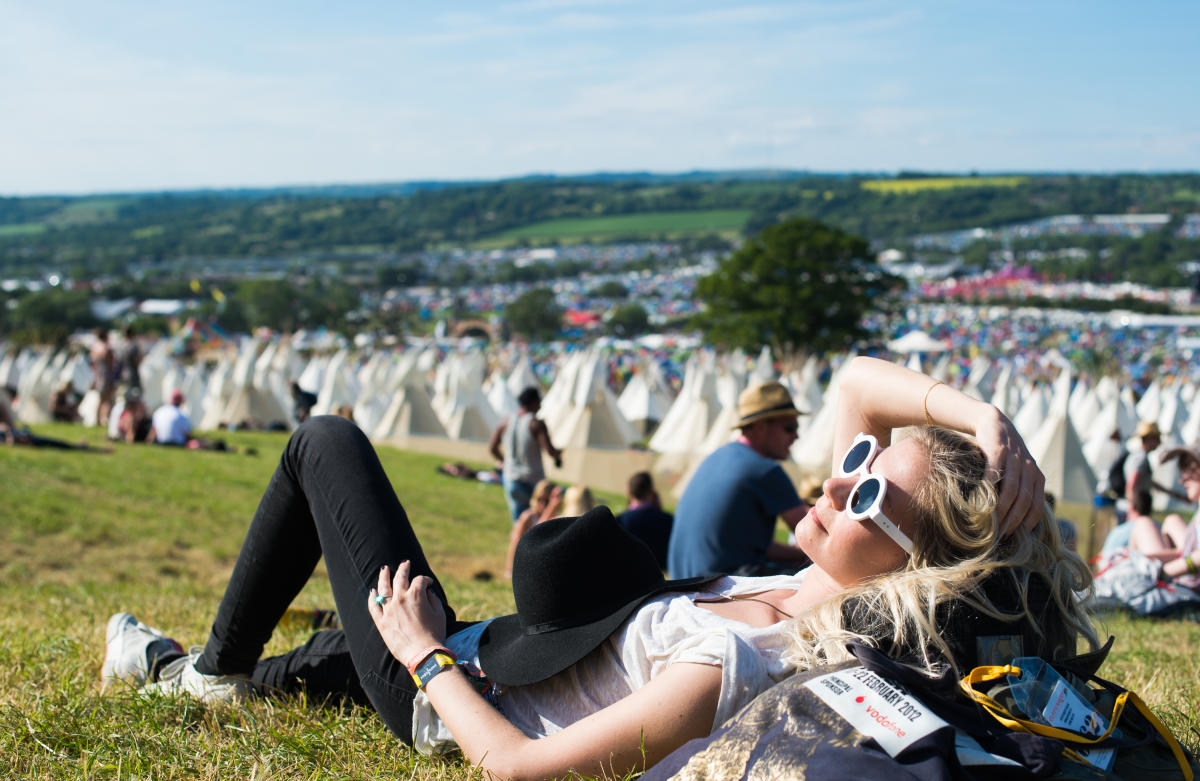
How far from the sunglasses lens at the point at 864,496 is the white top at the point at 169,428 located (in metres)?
13.8

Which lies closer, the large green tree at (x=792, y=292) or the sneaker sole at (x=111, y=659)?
the sneaker sole at (x=111, y=659)

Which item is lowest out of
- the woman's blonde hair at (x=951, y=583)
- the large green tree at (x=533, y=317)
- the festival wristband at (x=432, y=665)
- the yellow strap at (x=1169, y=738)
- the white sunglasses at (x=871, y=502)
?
the large green tree at (x=533, y=317)

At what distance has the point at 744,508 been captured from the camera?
436cm

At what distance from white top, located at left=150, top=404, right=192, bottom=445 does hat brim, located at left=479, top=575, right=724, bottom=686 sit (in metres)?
13.3

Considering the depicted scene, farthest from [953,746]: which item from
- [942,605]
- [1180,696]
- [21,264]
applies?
[21,264]

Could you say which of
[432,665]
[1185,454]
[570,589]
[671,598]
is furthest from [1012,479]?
[1185,454]

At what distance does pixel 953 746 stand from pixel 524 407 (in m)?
7.32

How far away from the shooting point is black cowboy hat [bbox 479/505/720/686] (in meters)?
1.90

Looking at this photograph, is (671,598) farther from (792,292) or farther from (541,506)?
(792,292)

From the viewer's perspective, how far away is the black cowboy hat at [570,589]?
1902 mm

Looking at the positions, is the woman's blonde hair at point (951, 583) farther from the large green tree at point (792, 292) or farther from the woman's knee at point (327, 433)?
the large green tree at point (792, 292)

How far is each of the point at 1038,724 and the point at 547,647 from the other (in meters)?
0.87

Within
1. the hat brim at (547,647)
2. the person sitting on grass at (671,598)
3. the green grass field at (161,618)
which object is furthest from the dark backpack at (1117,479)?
the hat brim at (547,647)

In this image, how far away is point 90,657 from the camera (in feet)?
10.0
